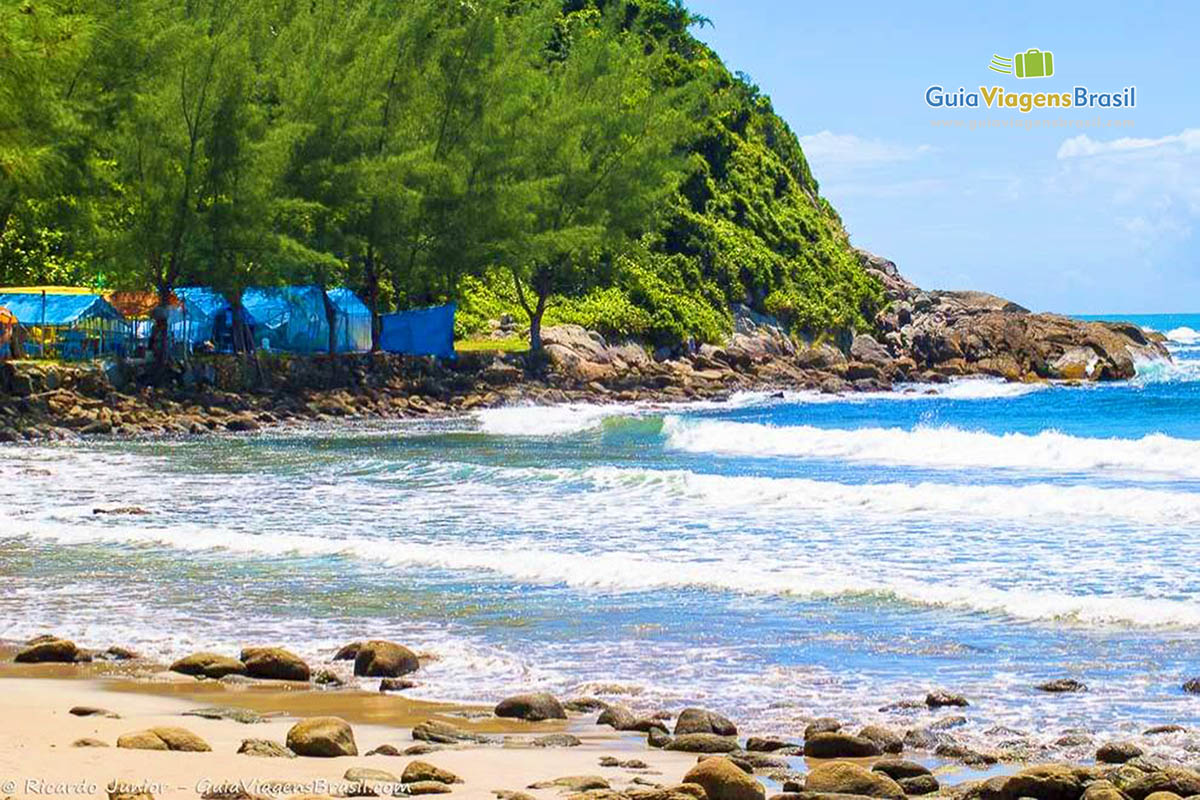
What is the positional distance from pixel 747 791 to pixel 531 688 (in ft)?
12.7

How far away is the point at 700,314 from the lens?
69062mm

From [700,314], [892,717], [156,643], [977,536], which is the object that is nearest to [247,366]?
[700,314]

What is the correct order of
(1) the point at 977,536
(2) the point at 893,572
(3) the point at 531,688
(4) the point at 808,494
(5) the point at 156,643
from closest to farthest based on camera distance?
(3) the point at 531,688 → (5) the point at 156,643 → (2) the point at 893,572 → (1) the point at 977,536 → (4) the point at 808,494

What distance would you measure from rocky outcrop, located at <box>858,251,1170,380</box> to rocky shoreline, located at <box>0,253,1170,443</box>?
0.29 feet

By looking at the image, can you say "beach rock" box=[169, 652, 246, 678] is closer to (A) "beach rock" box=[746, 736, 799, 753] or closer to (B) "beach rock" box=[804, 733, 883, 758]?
(A) "beach rock" box=[746, 736, 799, 753]

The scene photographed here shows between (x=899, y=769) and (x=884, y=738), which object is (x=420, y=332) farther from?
(x=899, y=769)

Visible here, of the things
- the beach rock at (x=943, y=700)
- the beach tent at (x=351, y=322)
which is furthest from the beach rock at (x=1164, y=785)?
the beach tent at (x=351, y=322)

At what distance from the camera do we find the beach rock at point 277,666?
41.9ft

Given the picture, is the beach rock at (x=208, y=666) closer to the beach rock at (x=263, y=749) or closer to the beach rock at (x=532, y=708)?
the beach rock at (x=532, y=708)

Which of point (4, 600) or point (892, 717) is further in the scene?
point (4, 600)

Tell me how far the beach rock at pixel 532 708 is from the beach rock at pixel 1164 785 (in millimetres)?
4015

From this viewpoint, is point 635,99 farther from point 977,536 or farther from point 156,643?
point 156,643

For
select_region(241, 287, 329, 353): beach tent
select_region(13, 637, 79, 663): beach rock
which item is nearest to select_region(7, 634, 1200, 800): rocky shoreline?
select_region(13, 637, 79, 663): beach rock

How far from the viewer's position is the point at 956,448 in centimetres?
3541
